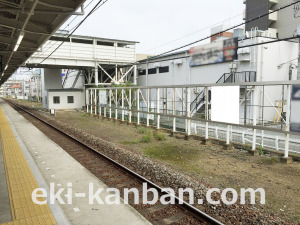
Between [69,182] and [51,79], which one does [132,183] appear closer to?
[69,182]

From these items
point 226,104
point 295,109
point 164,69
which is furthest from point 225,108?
point 164,69

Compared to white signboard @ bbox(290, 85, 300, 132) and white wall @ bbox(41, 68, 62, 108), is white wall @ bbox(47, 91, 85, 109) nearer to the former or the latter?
white wall @ bbox(41, 68, 62, 108)

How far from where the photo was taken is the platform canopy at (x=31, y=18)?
6828 millimetres

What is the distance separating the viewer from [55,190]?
246 inches

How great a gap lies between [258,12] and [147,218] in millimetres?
37452

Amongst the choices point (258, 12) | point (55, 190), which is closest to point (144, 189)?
point (55, 190)

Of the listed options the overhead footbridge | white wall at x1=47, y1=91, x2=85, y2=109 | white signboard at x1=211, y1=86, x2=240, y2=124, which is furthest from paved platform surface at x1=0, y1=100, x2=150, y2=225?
white wall at x1=47, y1=91, x2=85, y2=109

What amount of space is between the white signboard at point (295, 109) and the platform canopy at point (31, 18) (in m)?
7.70

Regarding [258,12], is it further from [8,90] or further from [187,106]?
[8,90]

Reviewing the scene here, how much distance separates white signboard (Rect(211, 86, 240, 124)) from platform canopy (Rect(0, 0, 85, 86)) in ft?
23.7

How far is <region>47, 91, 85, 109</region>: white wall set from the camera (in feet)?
113

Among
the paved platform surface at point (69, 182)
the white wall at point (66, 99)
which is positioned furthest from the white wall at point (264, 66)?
the white wall at point (66, 99)

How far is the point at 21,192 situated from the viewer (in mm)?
5855

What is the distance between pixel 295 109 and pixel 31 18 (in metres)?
9.94
